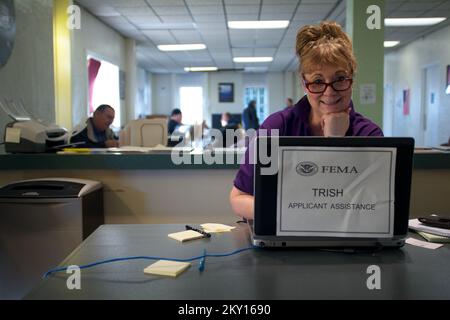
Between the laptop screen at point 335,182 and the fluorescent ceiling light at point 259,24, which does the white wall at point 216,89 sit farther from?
the laptop screen at point 335,182

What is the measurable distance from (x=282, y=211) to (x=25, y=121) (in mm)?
1868

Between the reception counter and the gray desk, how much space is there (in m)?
1.11

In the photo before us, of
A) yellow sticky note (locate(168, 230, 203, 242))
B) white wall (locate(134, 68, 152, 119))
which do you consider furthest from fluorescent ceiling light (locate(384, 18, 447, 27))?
white wall (locate(134, 68, 152, 119))

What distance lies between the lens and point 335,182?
1053mm

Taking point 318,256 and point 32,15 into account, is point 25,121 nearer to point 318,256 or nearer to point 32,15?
A: point 32,15

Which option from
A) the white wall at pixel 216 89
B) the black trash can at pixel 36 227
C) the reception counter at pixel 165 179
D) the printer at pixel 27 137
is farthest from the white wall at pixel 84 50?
the white wall at pixel 216 89

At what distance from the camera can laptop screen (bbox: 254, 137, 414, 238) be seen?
1.04m

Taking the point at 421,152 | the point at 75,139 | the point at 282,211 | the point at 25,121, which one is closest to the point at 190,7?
the point at 75,139

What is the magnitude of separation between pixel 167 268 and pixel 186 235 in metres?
0.30

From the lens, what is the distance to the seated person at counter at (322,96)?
4.29 feet

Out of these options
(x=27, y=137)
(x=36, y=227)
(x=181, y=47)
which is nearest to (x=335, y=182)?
(x=36, y=227)

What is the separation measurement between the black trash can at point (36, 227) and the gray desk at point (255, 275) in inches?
35.0

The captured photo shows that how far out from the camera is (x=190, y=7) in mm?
5773

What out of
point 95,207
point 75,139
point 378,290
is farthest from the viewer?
point 75,139
